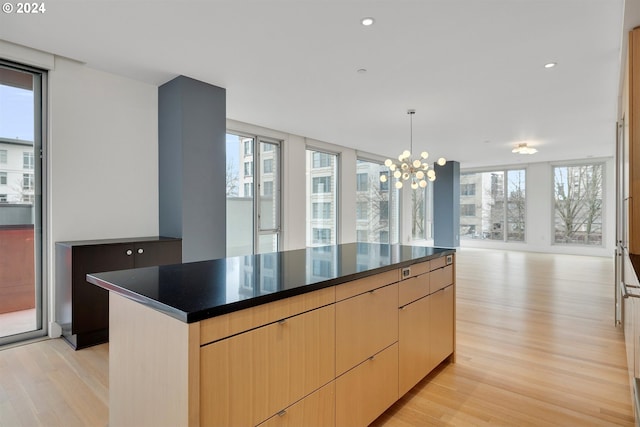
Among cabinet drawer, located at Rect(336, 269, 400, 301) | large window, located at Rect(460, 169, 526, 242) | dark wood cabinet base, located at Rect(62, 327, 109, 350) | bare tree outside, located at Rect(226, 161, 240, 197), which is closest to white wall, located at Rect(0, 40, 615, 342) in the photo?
dark wood cabinet base, located at Rect(62, 327, 109, 350)

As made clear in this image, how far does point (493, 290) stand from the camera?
17.9ft

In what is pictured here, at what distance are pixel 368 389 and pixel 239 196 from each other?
448 centimetres

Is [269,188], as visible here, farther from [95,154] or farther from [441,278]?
[441,278]

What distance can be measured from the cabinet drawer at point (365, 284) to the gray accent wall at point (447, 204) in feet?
29.5

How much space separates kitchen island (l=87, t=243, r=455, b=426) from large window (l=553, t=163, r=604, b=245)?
10.2m

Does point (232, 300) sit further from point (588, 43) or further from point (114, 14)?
point (588, 43)

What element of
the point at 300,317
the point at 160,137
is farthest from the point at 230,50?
the point at 300,317

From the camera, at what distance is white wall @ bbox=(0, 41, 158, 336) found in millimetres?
3391

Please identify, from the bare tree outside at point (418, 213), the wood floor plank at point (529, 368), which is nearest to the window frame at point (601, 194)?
the bare tree outside at point (418, 213)

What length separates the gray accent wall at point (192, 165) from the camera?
151 inches

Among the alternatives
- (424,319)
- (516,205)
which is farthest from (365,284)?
(516,205)

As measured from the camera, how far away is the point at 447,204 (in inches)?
415

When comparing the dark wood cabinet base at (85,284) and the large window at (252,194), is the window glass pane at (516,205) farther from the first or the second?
the dark wood cabinet base at (85,284)

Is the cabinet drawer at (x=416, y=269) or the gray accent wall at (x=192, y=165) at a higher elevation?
the gray accent wall at (x=192, y=165)
